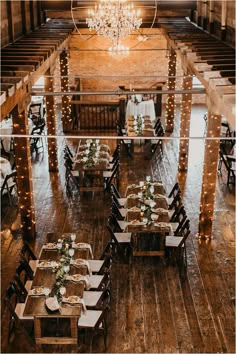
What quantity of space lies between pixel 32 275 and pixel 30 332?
37.9 inches

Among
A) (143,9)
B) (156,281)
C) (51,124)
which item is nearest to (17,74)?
(156,281)

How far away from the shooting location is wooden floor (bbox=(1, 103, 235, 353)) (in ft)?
21.8

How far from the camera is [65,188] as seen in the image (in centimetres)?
1141

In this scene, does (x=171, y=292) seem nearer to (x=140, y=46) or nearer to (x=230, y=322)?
(x=230, y=322)

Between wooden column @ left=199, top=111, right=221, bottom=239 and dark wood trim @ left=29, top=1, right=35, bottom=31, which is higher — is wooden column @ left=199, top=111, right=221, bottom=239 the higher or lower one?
the lower one

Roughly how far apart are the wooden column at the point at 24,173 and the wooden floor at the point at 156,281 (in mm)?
315

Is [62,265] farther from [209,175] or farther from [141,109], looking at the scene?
[141,109]

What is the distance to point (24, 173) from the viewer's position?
28.7ft

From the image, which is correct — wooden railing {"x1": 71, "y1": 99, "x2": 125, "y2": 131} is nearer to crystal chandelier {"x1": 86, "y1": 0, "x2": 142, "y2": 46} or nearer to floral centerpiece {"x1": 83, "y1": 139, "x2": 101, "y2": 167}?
floral centerpiece {"x1": 83, "y1": 139, "x2": 101, "y2": 167}

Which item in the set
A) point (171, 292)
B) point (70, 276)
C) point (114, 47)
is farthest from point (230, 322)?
point (114, 47)

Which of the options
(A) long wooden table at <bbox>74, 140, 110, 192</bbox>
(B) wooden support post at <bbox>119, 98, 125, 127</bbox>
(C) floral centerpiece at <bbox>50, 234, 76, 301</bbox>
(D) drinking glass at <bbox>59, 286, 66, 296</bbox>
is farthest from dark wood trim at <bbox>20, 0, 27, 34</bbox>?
(D) drinking glass at <bbox>59, 286, 66, 296</bbox>

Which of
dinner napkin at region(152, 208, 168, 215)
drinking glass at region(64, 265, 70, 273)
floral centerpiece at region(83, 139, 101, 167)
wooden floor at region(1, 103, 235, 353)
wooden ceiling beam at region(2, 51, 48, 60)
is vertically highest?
wooden ceiling beam at region(2, 51, 48, 60)

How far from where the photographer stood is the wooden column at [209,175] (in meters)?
8.34

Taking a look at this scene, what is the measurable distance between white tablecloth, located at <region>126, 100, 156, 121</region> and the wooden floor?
424 centimetres
